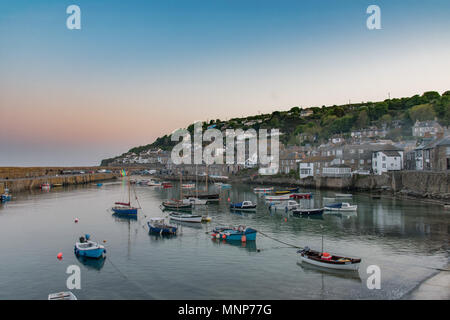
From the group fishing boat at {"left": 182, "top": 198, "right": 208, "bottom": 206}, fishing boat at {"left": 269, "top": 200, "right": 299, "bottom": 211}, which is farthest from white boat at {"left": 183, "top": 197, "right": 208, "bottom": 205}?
fishing boat at {"left": 269, "top": 200, "right": 299, "bottom": 211}

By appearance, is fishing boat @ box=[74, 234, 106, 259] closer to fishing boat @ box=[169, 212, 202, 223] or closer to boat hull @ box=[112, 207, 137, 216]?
fishing boat @ box=[169, 212, 202, 223]

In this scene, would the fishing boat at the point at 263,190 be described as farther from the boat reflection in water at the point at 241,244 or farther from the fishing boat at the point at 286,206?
the boat reflection in water at the point at 241,244

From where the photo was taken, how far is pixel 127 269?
2195cm

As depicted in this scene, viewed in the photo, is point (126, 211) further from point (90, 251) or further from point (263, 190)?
point (263, 190)

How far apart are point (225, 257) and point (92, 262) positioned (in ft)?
29.7

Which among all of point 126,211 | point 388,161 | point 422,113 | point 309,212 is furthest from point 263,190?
point 422,113

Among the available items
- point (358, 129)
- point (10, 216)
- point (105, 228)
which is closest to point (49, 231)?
point (105, 228)

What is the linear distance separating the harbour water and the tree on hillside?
67569mm

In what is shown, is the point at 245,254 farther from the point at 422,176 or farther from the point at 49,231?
the point at 422,176

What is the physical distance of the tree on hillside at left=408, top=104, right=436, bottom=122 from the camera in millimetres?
98750

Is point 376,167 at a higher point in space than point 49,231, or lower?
higher

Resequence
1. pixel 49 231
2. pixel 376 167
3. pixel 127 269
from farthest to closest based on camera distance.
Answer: pixel 376 167 → pixel 49 231 → pixel 127 269

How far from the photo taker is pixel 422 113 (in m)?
101
